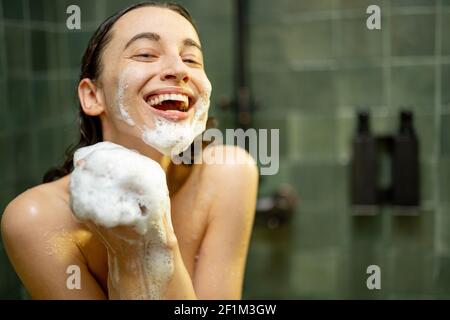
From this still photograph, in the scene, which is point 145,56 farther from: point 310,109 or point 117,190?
point 310,109

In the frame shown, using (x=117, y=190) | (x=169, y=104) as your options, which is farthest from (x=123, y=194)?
(x=169, y=104)

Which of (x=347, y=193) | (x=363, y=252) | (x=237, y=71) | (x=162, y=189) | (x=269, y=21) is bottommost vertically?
(x=363, y=252)

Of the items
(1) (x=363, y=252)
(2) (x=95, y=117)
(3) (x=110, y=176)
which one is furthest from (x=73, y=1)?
(1) (x=363, y=252)

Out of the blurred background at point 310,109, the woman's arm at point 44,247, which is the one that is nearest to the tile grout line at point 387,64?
the blurred background at point 310,109

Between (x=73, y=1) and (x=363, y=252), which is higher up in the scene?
(x=73, y=1)

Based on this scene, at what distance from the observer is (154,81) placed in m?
0.52

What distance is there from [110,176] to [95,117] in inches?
5.2

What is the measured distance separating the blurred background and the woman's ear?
0.07ft

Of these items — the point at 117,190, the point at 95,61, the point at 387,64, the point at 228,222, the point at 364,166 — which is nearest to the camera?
the point at 117,190

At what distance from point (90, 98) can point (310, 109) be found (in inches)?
26.6

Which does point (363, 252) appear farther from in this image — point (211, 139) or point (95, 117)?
point (95, 117)

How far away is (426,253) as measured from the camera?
35.6 inches

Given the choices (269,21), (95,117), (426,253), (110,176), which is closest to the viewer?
(110,176)

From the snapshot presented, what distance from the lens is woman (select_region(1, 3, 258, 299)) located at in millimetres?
522
